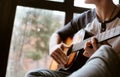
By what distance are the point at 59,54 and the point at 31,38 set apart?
1.49ft

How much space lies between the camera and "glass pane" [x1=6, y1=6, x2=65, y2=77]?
205 cm

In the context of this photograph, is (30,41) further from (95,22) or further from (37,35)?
(95,22)

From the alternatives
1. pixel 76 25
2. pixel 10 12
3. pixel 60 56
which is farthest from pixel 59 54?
pixel 10 12

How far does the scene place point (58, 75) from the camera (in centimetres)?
140

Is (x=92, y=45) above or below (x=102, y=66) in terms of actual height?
below

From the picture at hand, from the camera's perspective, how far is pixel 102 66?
26.1 inches

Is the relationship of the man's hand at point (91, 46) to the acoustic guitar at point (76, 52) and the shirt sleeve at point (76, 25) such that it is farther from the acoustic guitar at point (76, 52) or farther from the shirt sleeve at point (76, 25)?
the shirt sleeve at point (76, 25)

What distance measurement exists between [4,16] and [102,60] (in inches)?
59.6

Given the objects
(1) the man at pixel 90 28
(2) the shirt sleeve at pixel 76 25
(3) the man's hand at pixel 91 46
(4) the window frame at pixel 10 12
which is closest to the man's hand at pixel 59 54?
(1) the man at pixel 90 28

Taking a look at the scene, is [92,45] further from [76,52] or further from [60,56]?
[60,56]

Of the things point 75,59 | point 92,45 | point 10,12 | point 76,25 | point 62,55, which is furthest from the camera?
point 10,12

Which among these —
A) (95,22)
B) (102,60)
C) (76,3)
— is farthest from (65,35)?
(102,60)

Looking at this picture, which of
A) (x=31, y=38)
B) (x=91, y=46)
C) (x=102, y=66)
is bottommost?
(x=31, y=38)

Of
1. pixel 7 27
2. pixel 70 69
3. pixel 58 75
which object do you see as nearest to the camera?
pixel 58 75
